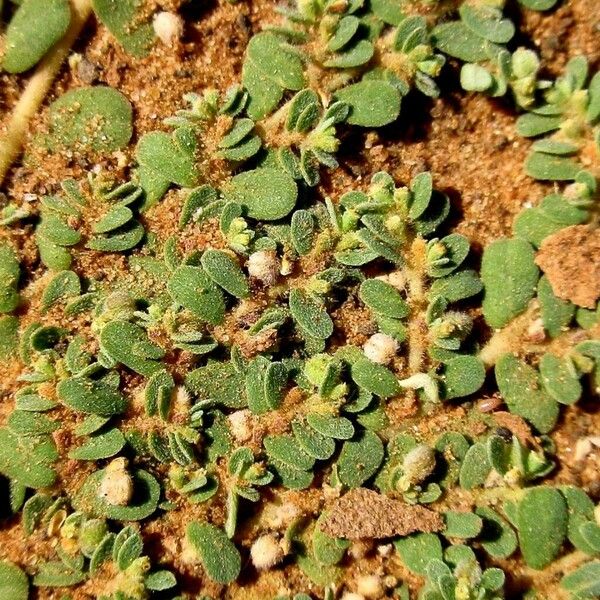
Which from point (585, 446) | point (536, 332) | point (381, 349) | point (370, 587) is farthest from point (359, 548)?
point (536, 332)

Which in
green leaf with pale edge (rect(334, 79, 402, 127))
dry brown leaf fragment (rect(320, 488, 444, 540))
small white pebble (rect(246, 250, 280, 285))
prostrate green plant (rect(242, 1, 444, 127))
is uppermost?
prostrate green plant (rect(242, 1, 444, 127))

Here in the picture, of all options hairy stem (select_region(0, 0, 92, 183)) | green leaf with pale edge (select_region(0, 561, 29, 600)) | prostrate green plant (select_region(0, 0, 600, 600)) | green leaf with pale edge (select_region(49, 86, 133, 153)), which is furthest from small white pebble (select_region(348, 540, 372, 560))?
hairy stem (select_region(0, 0, 92, 183))

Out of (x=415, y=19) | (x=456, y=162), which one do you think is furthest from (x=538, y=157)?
(x=415, y=19)

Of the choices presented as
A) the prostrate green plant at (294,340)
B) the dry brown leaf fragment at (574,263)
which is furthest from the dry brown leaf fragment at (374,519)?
the dry brown leaf fragment at (574,263)

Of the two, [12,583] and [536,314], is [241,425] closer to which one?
[12,583]

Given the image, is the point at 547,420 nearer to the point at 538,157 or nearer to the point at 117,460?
the point at 538,157

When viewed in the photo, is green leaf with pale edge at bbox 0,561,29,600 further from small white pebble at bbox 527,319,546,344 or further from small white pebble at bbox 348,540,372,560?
small white pebble at bbox 527,319,546,344
